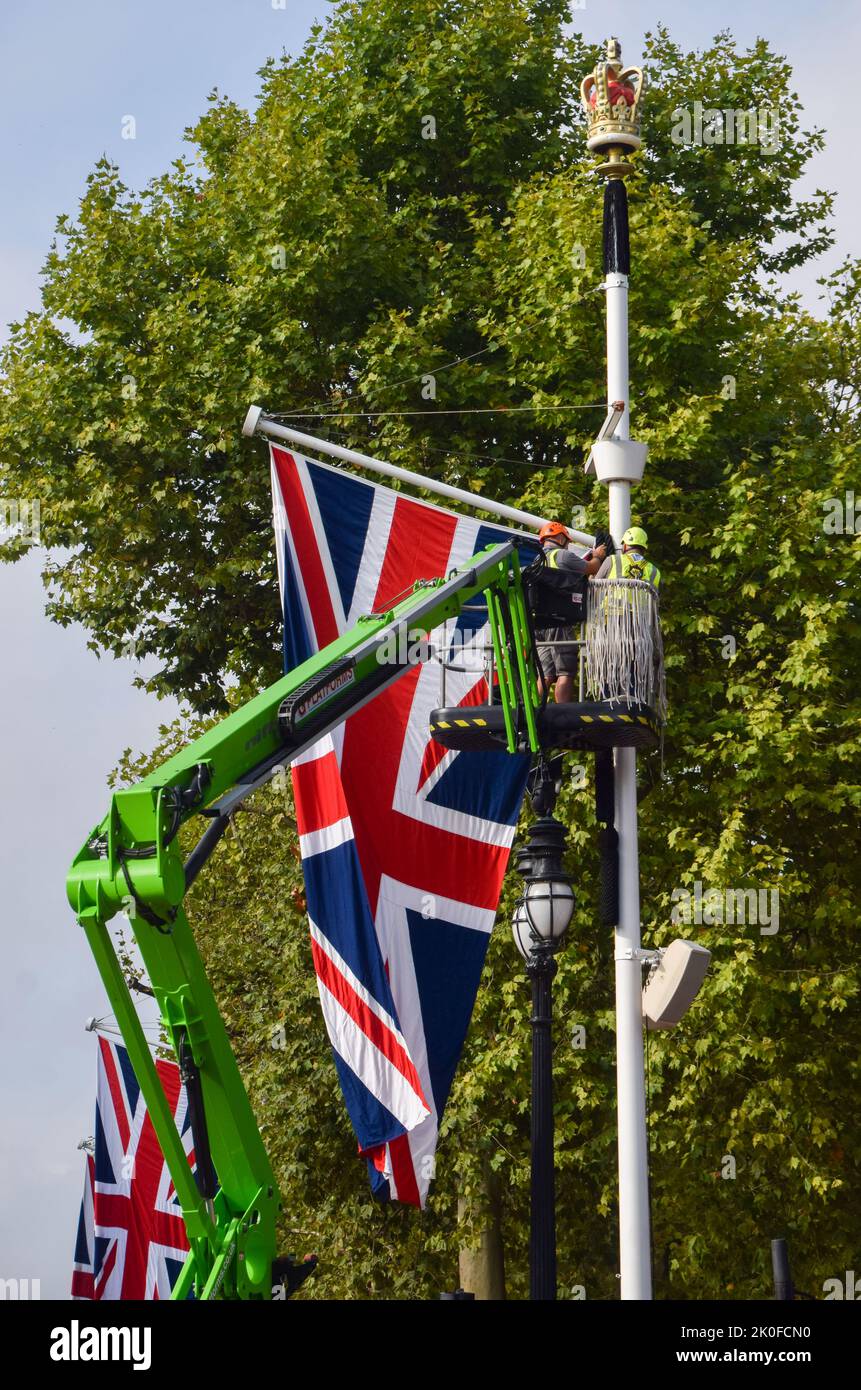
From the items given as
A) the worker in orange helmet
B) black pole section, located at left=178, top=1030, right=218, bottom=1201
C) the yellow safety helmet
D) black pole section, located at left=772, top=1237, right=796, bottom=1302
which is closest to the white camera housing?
the worker in orange helmet

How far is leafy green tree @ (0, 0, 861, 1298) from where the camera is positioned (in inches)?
810

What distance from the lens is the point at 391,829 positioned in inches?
583

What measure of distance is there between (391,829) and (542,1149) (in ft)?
11.2

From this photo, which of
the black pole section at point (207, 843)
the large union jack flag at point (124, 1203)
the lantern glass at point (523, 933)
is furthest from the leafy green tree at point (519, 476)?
the black pole section at point (207, 843)

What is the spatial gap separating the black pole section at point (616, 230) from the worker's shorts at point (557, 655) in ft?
10.4

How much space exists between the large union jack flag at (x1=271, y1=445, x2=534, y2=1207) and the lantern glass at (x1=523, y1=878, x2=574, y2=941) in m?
1.59

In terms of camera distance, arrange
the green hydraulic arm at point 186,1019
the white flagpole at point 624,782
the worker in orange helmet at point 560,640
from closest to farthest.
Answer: the green hydraulic arm at point 186,1019 < the white flagpole at point 624,782 < the worker in orange helmet at point 560,640

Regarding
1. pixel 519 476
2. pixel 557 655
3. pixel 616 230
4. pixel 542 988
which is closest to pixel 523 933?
pixel 542 988

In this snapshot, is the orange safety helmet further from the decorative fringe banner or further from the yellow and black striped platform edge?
the yellow and black striped platform edge

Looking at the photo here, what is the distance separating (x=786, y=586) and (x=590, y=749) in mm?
7808

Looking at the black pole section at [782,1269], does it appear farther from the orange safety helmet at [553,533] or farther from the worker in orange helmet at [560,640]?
the orange safety helmet at [553,533]

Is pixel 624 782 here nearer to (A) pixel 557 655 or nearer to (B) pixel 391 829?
(A) pixel 557 655

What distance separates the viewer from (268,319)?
2431cm

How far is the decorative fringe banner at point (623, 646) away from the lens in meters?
13.8
